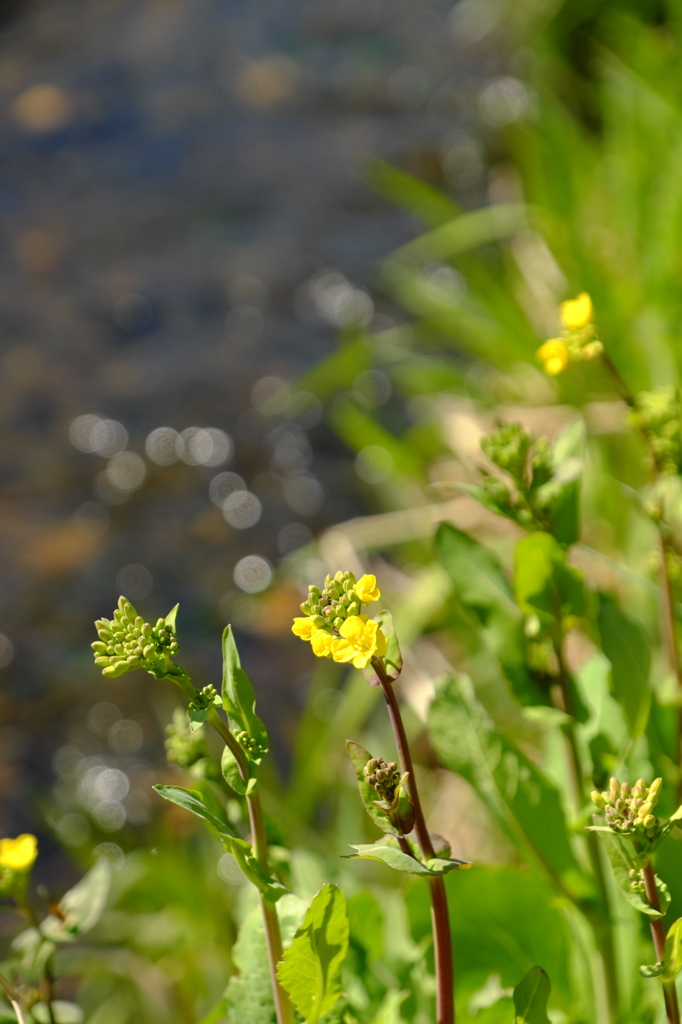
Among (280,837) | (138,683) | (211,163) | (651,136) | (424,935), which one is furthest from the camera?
(211,163)

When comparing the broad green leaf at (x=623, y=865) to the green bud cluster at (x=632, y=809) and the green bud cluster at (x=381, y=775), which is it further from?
the green bud cluster at (x=381, y=775)

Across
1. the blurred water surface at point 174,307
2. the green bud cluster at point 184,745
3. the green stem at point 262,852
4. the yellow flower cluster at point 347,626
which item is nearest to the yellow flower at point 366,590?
the yellow flower cluster at point 347,626

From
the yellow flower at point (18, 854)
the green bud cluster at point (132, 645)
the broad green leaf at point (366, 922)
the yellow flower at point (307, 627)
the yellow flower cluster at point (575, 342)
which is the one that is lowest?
the broad green leaf at point (366, 922)

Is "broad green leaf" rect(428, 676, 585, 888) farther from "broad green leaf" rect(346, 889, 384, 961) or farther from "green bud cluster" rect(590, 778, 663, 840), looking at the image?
"green bud cluster" rect(590, 778, 663, 840)

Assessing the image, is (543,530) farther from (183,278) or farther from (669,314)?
(183,278)

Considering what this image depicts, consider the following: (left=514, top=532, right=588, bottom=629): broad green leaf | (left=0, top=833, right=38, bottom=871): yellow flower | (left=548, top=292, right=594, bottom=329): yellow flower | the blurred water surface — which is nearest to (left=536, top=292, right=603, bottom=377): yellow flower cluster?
(left=548, top=292, right=594, bottom=329): yellow flower

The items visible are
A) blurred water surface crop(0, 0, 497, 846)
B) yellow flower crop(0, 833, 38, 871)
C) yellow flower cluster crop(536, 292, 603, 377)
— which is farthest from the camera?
blurred water surface crop(0, 0, 497, 846)

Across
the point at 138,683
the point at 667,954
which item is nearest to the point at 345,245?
the point at 138,683
